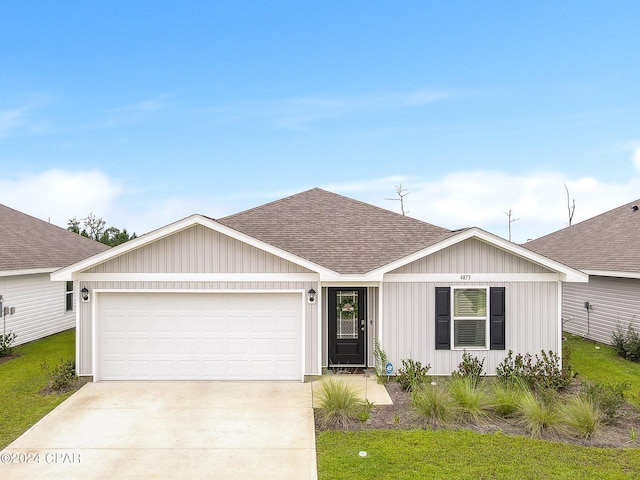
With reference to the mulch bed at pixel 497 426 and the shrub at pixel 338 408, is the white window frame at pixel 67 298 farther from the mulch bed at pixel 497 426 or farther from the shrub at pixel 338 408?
the mulch bed at pixel 497 426

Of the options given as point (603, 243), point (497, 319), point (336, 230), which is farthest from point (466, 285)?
point (603, 243)

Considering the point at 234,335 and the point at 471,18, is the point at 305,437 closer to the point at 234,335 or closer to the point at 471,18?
the point at 234,335

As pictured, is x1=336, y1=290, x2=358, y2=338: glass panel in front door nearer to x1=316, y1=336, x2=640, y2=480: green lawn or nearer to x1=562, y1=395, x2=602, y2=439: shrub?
x1=316, y1=336, x2=640, y2=480: green lawn

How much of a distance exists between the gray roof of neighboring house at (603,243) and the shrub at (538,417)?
7865mm

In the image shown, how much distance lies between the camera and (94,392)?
891 cm

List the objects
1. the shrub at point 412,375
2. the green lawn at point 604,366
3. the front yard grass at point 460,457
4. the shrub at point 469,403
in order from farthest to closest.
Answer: the green lawn at point 604,366 → the shrub at point 412,375 → the shrub at point 469,403 → the front yard grass at point 460,457

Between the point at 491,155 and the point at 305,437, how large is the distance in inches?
757

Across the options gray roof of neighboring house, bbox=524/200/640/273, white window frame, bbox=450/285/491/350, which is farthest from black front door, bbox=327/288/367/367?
gray roof of neighboring house, bbox=524/200/640/273

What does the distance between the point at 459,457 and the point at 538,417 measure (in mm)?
1810

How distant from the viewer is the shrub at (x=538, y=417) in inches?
264

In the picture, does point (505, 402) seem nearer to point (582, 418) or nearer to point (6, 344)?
point (582, 418)

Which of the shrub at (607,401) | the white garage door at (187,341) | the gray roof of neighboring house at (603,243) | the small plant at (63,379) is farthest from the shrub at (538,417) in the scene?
the small plant at (63,379)

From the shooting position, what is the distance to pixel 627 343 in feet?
39.6

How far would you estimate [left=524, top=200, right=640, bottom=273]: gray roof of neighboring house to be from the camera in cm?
1387
